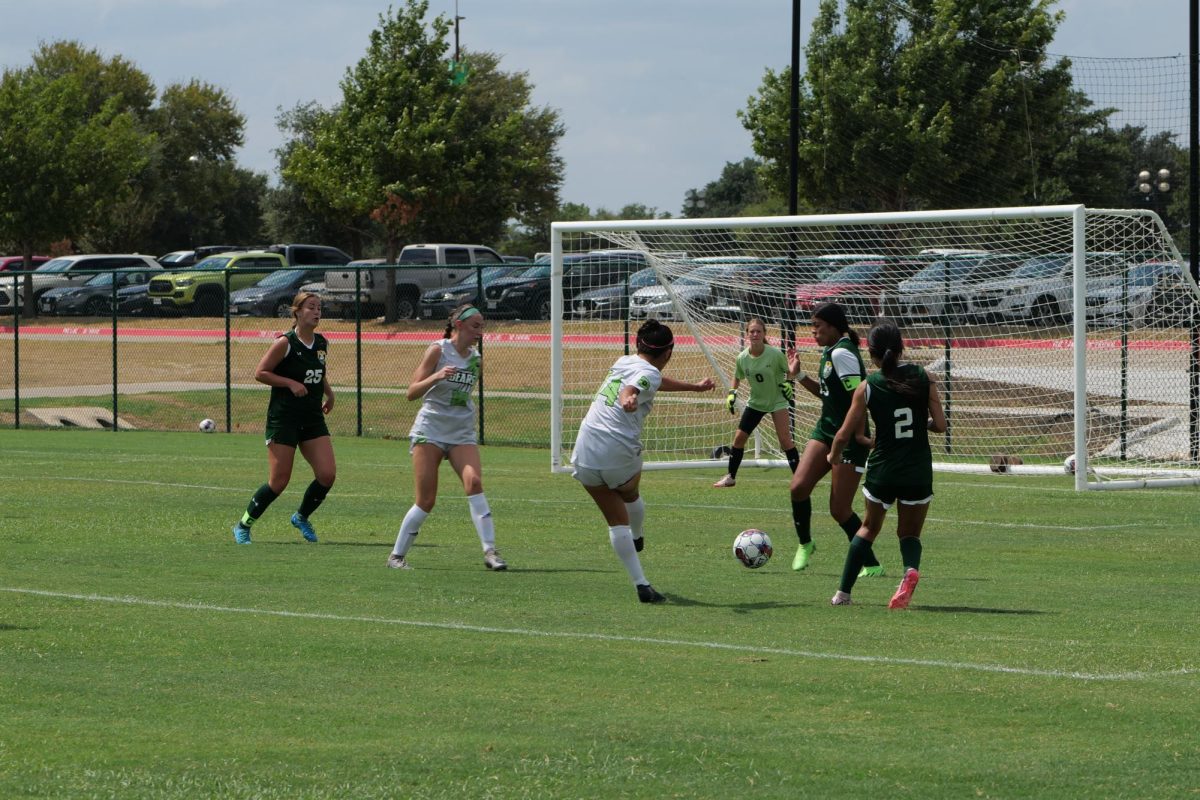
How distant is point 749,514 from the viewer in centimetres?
1655

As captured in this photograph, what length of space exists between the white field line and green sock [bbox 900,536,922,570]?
177 cm

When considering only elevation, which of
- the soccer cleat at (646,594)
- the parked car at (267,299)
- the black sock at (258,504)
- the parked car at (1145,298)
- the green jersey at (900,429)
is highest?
the parked car at (267,299)

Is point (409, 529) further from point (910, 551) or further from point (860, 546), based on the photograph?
point (910, 551)

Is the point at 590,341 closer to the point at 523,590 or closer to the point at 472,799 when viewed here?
the point at 523,590

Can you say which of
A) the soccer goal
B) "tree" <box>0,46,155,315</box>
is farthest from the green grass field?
"tree" <box>0,46,155,315</box>

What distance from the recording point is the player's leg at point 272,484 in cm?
1360

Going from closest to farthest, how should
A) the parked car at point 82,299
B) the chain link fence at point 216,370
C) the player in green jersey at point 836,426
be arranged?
the player in green jersey at point 836,426, the chain link fence at point 216,370, the parked car at point 82,299

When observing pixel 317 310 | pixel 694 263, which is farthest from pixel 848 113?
pixel 317 310

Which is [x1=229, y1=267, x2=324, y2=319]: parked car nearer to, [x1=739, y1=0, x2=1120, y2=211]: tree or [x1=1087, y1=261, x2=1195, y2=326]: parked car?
[x1=739, y1=0, x2=1120, y2=211]: tree

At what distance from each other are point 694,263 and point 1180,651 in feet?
46.0

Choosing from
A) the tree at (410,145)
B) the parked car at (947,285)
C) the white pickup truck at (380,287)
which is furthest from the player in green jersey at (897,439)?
the tree at (410,145)

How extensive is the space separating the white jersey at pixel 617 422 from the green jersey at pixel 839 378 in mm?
2070

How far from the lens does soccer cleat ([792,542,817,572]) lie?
12.5 m

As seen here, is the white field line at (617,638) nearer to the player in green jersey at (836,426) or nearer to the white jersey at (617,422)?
the white jersey at (617,422)
